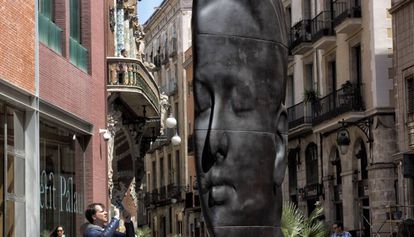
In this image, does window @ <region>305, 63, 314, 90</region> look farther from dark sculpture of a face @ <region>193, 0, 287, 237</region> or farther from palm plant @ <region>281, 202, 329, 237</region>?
dark sculpture of a face @ <region>193, 0, 287, 237</region>

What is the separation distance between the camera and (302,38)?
146 ft

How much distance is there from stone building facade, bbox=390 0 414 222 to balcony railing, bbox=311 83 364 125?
3.25m

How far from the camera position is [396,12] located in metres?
35.2

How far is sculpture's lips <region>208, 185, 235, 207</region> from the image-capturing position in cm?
891

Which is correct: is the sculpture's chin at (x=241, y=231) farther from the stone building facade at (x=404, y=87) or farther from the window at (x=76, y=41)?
the stone building facade at (x=404, y=87)

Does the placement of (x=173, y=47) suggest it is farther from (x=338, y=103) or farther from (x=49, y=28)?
(x=49, y=28)

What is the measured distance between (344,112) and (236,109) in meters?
30.6

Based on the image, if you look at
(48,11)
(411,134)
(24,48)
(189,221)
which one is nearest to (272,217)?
(24,48)

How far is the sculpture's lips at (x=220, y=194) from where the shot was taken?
8.91 meters

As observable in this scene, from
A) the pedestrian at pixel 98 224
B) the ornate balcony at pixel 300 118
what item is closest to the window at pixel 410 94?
the ornate balcony at pixel 300 118

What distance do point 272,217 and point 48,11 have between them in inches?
601

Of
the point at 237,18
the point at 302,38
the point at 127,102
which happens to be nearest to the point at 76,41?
the point at 127,102

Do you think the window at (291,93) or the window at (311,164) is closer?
the window at (311,164)

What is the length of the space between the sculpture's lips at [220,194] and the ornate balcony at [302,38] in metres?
35.3
